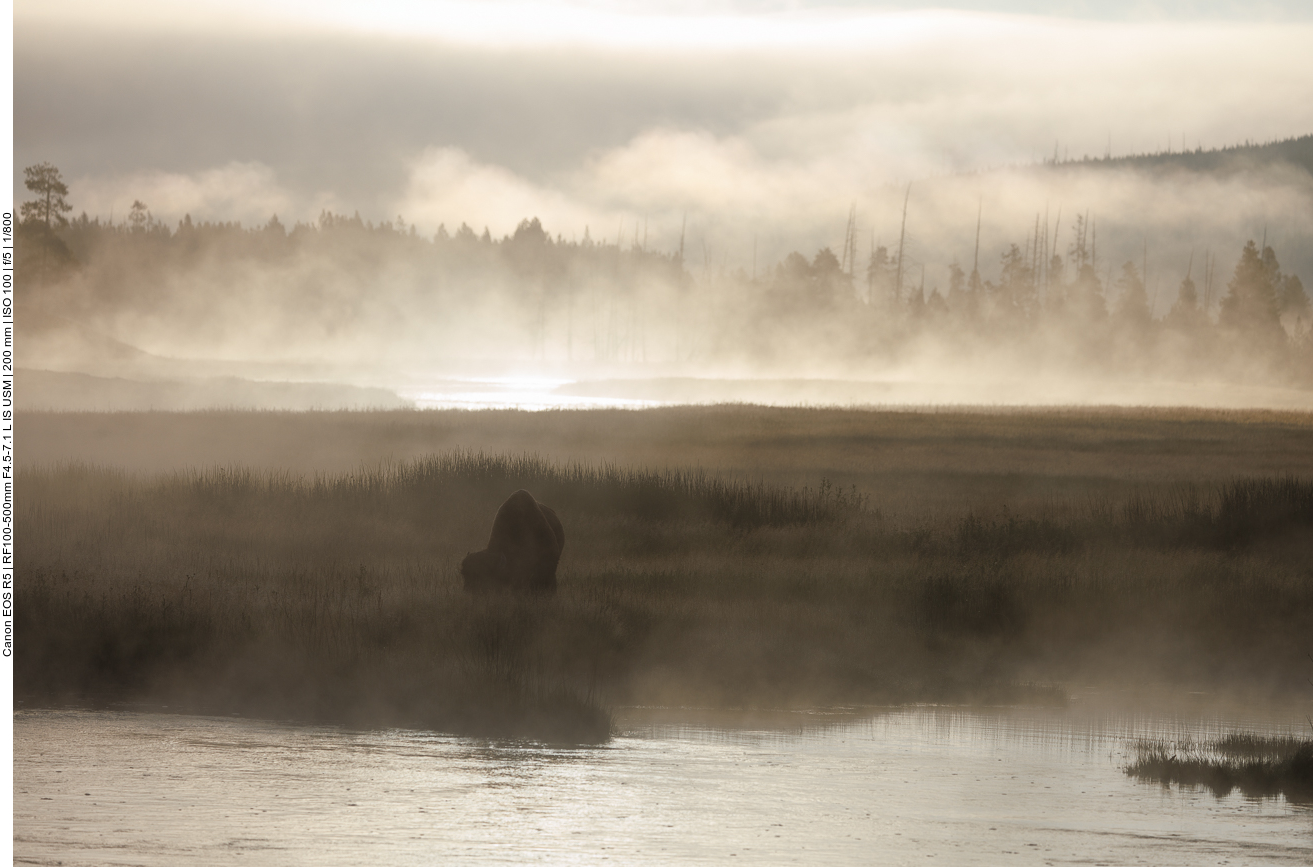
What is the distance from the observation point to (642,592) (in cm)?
2212

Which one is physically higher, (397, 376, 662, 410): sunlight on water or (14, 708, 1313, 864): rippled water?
(397, 376, 662, 410): sunlight on water

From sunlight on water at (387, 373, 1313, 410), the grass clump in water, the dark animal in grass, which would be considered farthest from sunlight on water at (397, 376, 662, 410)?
the grass clump in water

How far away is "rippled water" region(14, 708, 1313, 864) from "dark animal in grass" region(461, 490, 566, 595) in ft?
17.4

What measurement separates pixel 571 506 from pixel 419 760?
700 inches

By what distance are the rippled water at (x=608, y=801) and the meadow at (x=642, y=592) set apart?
168 cm

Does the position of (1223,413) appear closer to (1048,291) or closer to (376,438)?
(376,438)

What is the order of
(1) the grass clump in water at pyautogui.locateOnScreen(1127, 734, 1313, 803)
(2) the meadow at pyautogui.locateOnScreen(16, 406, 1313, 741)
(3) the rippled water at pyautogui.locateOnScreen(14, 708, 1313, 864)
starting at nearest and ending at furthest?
1. (3) the rippled water at pyautogui.locateOnScreen(14, 708, 1313, 864)
2. (1) the grass clump in water at pyautogui.locateOnScreen(1127, 734, 1313, 803)
3. (2) the meadow at pyautogui.locateOnScreen(16, 406, 1313, 741)

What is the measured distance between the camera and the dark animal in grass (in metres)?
20.7

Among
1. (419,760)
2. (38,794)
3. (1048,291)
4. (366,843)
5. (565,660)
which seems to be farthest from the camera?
(1048,291)

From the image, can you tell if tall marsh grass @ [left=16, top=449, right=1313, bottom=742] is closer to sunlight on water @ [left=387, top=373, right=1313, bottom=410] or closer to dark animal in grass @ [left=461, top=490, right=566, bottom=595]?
dark animal in grass @ [left=461, top=490, right=566, bottom=595]

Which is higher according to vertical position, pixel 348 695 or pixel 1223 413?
pixel 1223 413

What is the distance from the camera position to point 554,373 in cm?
18475

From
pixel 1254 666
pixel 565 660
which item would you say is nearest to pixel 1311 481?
pixel 1254 666

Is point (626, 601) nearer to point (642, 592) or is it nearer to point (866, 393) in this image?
point (642, 592)
